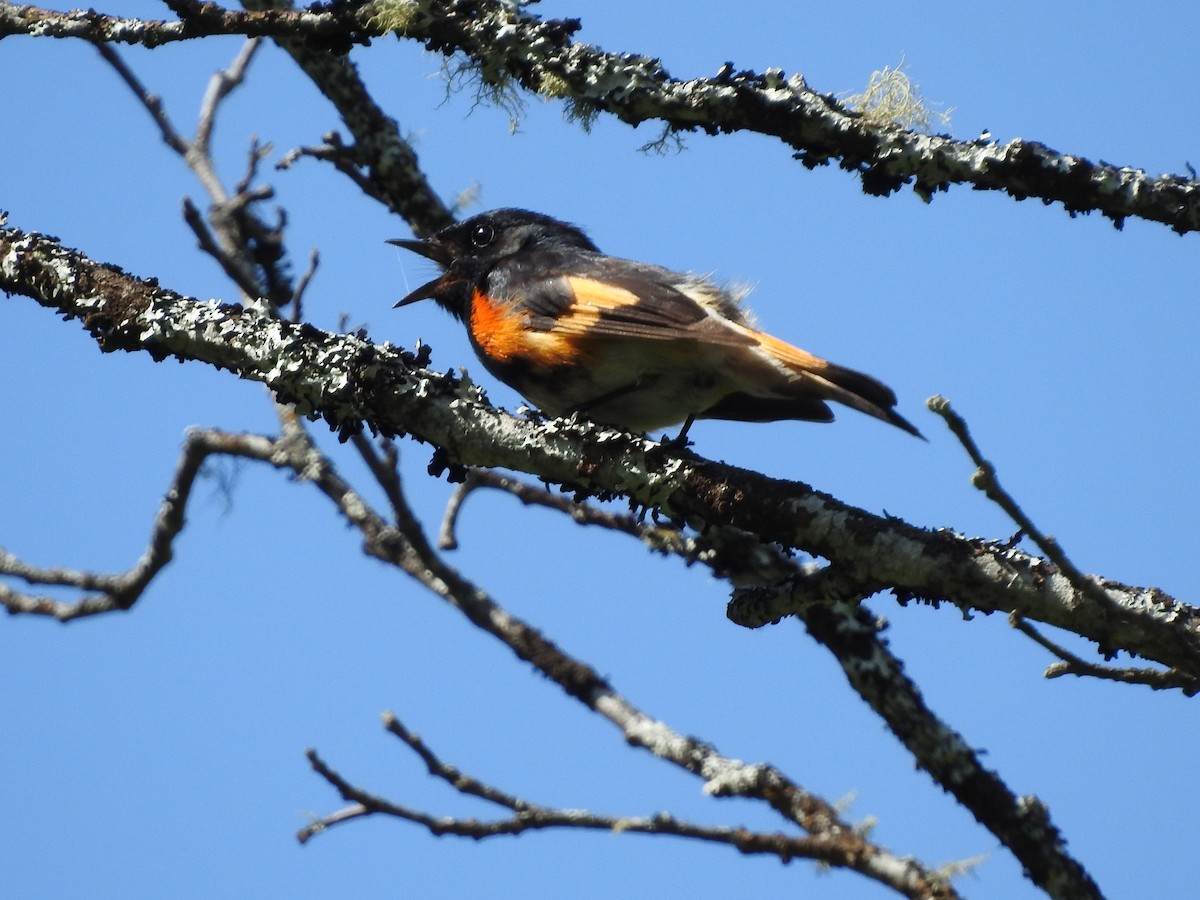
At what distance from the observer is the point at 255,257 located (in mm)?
5984

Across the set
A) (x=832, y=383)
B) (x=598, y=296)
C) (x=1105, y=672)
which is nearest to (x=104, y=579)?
Result: (x=598, y=296)

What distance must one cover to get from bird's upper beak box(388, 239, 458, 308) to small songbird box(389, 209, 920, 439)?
0.35m

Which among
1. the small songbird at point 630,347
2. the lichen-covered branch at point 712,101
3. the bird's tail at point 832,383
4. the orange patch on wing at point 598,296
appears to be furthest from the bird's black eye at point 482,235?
the lichen-covered branch at point 712,101

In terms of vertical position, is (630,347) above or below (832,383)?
above

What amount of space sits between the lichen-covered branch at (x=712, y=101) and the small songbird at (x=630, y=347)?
80cm

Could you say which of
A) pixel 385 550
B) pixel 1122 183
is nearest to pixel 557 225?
pixel 385 550

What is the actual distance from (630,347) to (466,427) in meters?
1.05

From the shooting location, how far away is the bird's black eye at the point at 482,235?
5012 mm

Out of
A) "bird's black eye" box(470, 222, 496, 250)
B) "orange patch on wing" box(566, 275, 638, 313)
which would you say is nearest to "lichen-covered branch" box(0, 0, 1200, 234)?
"orange patch on wing" box(566, 275, 638, 313)

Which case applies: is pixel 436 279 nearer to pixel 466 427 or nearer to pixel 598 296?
pixel 598 296

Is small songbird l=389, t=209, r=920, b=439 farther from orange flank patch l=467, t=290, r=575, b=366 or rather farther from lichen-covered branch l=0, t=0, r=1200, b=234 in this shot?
lichen-covered branch l=0, t=0, r=1200, b=234

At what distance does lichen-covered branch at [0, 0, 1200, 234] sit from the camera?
284 centimetres

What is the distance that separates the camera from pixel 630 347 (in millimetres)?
4039

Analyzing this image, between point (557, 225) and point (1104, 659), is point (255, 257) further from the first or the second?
point (1104, 659)
